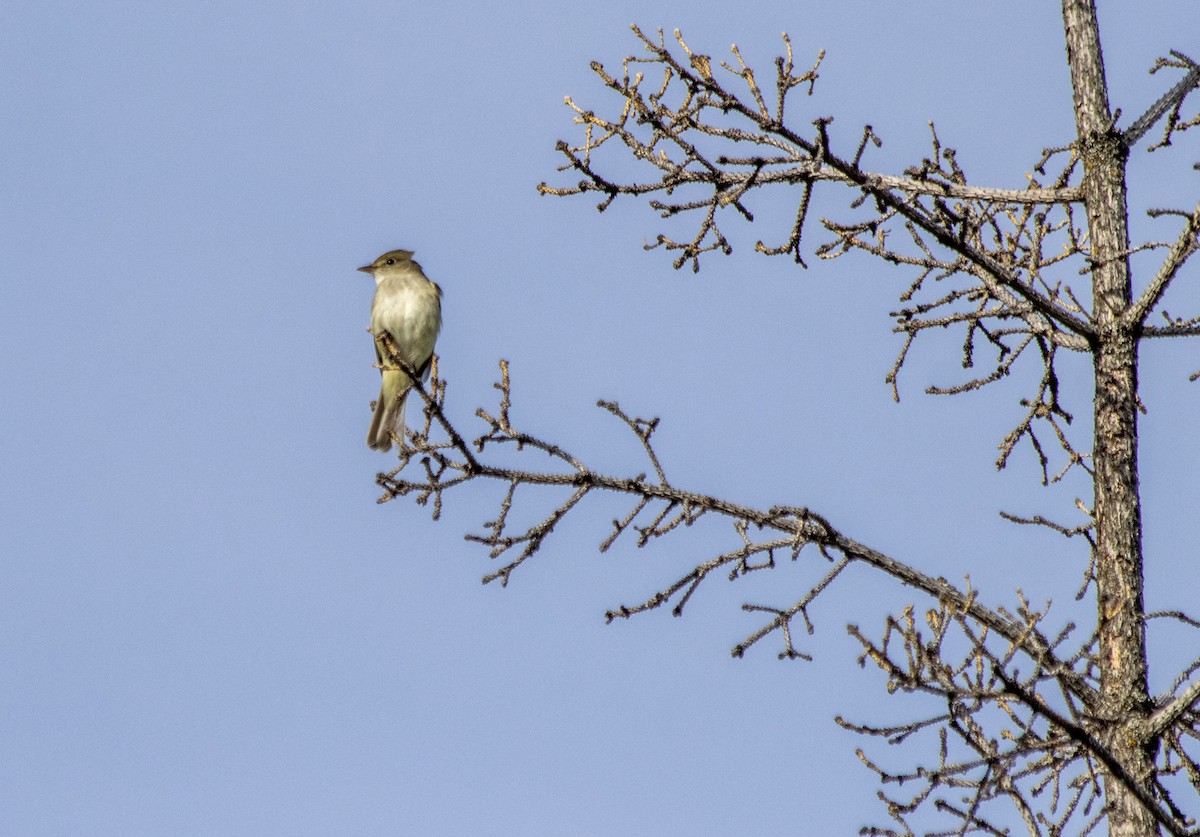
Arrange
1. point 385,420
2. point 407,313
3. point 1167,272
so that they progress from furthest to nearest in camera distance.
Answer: point 407,313 < point 385,420 < point 1167,272

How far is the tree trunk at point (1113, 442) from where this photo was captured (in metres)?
6.80

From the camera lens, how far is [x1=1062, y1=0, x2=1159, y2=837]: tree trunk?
6.80 meters

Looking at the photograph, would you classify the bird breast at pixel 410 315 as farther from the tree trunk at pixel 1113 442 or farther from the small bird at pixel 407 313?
the tree trunk at pixel 1113 442

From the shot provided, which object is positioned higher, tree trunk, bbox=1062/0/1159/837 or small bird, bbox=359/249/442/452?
small bird, bbox=359/249/442/452

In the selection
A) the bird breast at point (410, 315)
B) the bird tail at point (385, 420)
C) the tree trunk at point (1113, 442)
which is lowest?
the tree trunk at point (1113, 442)

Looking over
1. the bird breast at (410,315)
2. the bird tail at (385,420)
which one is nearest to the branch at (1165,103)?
the bird tail at (385,420)

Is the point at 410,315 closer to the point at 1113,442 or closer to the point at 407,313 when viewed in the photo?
the point at 407,313

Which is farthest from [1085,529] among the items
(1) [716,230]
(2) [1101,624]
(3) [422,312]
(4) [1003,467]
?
(3) [422,312]

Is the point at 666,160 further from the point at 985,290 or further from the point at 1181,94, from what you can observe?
the point at 1181,94

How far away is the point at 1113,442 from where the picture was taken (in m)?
7.38

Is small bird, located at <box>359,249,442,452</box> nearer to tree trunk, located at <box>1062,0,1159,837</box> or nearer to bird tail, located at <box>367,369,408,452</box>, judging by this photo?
bird tail, located at <box>367,369,408,452</box>

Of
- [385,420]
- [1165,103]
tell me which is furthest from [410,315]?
[1165,103]

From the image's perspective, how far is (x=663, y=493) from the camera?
7.20 metres

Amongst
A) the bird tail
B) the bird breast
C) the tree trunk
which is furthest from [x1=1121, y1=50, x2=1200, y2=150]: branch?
the bird breast
